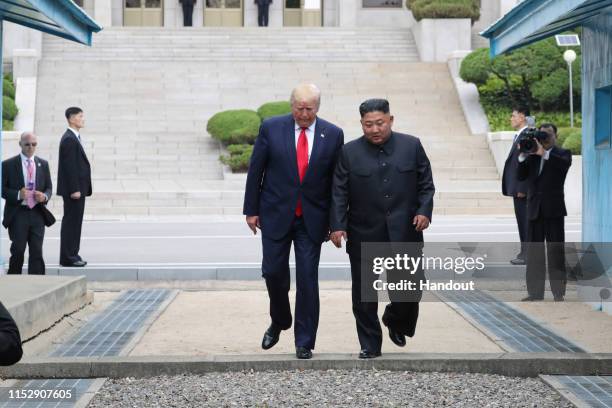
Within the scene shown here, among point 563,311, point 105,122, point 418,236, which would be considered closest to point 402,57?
point 105,122

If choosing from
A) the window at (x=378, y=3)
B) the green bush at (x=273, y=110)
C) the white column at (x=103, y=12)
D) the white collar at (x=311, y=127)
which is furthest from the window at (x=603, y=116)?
the window at (x=378, y=3)

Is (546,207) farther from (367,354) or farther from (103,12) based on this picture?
(103,12)

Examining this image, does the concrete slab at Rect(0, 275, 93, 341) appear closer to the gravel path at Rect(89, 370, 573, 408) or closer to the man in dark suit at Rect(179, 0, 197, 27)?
the gravel path at Rect(89, 370, 573, 408)

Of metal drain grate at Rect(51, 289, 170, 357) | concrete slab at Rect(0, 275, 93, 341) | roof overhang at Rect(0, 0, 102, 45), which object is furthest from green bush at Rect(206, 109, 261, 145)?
concrete slab at Rect(0, 275, 93, 341)

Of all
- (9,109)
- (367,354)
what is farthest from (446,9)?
(367,354)

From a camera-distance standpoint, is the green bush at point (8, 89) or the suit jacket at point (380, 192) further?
the green bush at point (8, 89)

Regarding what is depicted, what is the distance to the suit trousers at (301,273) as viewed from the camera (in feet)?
26.5

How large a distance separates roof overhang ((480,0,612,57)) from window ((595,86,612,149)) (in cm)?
73

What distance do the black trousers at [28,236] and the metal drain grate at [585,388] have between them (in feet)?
20.9

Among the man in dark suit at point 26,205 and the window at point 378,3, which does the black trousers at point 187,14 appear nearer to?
the window at point 378,3

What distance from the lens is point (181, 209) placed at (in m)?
23.9

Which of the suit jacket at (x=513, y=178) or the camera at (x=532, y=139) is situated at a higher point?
the camera at (x=532, y=139)

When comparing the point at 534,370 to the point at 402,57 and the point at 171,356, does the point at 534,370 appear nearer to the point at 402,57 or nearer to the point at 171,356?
the point at 171,356

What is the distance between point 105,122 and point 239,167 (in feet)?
18.8
